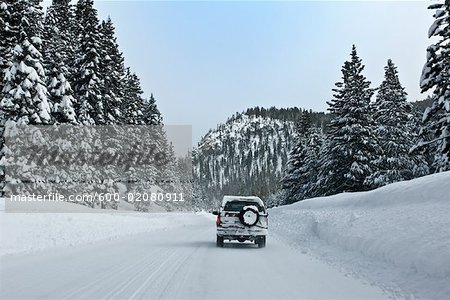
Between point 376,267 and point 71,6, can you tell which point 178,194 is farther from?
point 376,267

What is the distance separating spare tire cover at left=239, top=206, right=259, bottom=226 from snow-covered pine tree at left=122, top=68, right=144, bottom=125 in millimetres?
34235

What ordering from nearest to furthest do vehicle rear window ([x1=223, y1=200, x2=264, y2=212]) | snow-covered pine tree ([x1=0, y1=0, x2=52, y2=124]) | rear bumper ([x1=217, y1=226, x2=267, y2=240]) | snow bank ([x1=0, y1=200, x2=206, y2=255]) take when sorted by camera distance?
1. snow bank ([x1=0, y1=200, x2=206, y2=255])
2. rear bumper ([x1=217, y1=226, x2=267, y2=240])
3. vehicle rear window ([x1=223, y1=200, x2=264, y2=212])
4. snow-covered pine tree ([x1=0, y1=0, x2=52, y2=124])

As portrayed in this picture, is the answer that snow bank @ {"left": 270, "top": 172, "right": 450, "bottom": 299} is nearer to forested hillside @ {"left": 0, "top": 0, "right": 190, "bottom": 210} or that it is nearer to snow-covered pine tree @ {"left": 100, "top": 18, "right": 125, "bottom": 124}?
forested hillside @ {"left": 0, "top": 0, "right": 190, "bottom": 210}

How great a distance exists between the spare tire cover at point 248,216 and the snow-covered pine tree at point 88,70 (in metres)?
22.7

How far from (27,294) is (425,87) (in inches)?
852

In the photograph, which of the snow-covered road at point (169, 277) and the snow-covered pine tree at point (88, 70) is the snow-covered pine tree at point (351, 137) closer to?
the snow-covered pine tree at point (88, 70)

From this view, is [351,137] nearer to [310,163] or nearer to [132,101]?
[310,163]

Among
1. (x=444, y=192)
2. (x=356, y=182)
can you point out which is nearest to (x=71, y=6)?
(x=356, y=182)

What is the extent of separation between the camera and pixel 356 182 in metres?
39.0

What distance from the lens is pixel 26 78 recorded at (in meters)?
26.8

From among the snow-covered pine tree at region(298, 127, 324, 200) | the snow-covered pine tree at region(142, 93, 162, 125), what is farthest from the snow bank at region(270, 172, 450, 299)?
the snow-covered pine tree at region(142, 93, 162, 125)

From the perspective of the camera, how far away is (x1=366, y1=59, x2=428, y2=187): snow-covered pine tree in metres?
36.7

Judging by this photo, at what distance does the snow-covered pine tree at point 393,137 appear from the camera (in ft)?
120

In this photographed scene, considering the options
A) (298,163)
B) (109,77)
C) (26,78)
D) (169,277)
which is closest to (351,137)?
(298,163)
